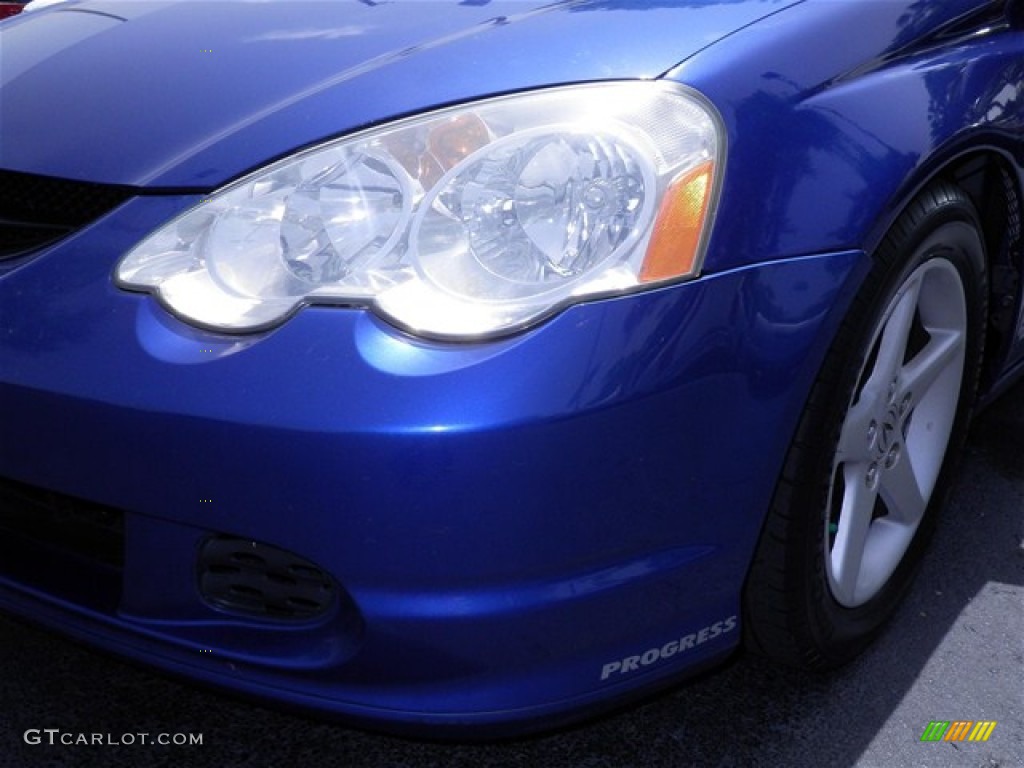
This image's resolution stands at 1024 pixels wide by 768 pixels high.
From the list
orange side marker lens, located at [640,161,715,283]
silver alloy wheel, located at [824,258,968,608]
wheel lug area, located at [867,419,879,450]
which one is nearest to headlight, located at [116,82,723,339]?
orange side marker lens, located at [640,161,715,283]

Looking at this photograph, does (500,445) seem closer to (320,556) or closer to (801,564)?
(320,556)

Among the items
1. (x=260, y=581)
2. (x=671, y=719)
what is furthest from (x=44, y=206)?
(x=671, y=719)

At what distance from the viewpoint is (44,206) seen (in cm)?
178

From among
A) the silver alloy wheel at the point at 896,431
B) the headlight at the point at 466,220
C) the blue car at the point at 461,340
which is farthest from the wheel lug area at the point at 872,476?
the headlight at the point at 466,220

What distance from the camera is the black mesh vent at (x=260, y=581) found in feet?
5.30

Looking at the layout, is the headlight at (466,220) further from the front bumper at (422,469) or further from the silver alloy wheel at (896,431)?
the silver alloy wheel at (896,431)

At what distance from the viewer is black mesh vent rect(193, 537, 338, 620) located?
162cm

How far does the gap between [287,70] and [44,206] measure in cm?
38

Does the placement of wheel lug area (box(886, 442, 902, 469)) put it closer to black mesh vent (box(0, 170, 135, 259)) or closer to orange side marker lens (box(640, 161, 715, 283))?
orange side marker lens (box(640, 161, 715, 283))

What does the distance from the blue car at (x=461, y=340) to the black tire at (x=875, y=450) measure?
0.04ft

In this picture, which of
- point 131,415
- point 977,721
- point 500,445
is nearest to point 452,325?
point 500,445

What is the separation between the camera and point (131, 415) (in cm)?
155

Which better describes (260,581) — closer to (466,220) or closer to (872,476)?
(466,220)

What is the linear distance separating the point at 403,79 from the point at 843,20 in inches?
24.3
